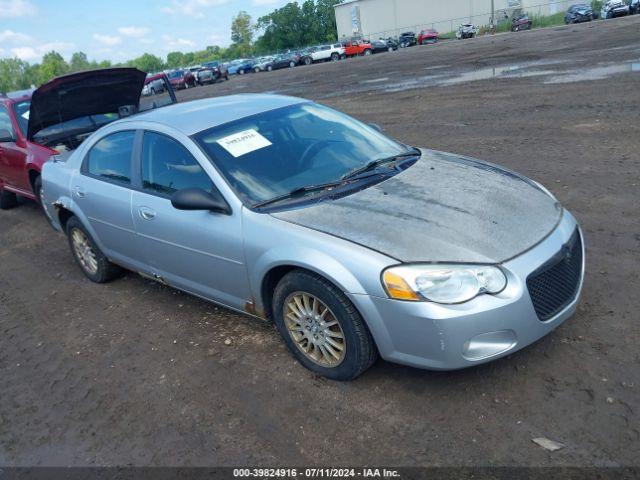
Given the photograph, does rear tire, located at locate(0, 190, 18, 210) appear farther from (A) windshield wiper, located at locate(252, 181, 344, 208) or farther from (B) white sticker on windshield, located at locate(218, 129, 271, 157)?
(A) windshield wiper, located at locate(252, 181, 344, 208)

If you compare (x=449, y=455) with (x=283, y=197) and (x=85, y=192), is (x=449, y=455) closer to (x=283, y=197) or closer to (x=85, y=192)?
(x=283, y=197)

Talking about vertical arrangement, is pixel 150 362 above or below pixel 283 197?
below

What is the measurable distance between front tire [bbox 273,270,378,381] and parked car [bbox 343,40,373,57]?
51.8 meters

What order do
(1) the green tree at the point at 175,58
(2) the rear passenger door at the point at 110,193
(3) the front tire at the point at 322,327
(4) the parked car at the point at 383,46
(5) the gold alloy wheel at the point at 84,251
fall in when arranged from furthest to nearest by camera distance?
(1) the green tree at the point at 175,58 → (4) the parked car at the point at 383,46 → (5) the gold alloy wheel at the point at 84,251 → (2) the rear passenger door at the point at 110,193 → (3) the front tire at the point at 322,327

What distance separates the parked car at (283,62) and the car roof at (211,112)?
53196 millimetres

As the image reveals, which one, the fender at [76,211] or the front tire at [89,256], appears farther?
A: the front tire at [89,256]

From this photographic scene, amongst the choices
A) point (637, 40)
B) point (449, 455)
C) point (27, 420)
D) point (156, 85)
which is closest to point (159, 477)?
point (27, 420)

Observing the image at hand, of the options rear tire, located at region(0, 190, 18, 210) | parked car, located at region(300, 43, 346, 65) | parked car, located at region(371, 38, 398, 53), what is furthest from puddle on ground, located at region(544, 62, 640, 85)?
parked car, located at region(300, 43, 346, 65)

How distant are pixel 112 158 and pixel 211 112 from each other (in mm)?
1058

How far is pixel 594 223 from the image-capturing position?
5.26 meters

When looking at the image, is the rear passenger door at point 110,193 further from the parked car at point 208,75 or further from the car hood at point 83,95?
the parked car at point 208,75

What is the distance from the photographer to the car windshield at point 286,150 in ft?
12.9

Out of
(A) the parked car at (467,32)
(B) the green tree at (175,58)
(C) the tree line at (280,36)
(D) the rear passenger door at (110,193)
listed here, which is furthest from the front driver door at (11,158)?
(B) the green tree at (175,58)

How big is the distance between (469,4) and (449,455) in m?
81.2
